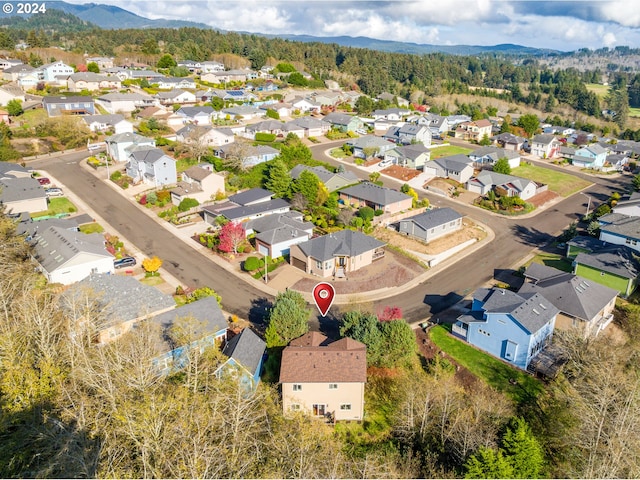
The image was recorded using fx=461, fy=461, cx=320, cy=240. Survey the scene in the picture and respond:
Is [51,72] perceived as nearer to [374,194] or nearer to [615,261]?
[374,194]

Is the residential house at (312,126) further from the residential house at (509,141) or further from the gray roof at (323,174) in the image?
the residential house at (509,141)

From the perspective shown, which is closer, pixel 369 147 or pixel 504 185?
pixel 504 185

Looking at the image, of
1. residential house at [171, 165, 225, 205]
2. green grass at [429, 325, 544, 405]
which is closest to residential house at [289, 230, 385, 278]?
green grass at [429, 325, 544, 405]

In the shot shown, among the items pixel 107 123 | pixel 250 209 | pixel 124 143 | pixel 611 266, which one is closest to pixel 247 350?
pixel 250 209

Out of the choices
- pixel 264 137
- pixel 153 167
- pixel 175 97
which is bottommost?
pixel 153 167

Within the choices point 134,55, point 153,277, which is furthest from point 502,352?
point 134,55

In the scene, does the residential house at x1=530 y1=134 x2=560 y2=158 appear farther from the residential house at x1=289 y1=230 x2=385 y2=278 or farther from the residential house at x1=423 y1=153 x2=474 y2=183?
the residential house at x1=289 y1=230 x2=385 y2=278

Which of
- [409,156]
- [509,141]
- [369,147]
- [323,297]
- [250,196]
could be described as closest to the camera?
[323,297]

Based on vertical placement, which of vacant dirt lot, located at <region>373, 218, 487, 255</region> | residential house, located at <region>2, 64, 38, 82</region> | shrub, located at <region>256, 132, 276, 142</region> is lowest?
vacant dirt lot, located at <region>373, 218, 487, 255</region>

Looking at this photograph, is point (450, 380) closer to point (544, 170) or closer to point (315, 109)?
point (544, 170)
